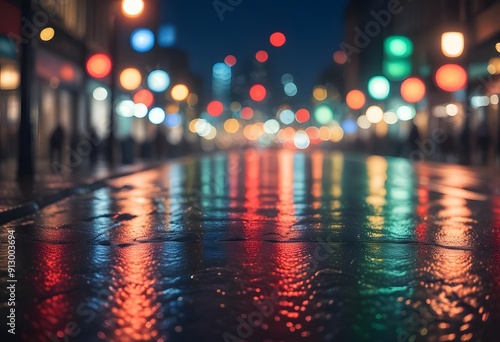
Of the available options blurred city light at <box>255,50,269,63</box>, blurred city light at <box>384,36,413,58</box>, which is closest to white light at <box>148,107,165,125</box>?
blurred city light at <box>384,36,413,58</box>

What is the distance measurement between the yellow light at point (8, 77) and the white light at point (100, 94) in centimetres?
1279

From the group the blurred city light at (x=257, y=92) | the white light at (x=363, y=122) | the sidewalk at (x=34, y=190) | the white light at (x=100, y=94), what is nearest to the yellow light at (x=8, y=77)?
the blurred city light at (x=257, y=92)

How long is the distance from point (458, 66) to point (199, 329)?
25.8 m

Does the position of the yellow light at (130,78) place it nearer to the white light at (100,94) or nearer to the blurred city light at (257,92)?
the blurred city light at (257,92)

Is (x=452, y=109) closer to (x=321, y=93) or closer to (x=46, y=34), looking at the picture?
(x=46, y=34)

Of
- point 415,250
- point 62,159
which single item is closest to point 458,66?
point 62,159

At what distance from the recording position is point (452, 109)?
46656 millimetres

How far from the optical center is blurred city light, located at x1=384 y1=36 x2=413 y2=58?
43.1m

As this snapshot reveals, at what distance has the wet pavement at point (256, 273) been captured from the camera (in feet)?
15.8

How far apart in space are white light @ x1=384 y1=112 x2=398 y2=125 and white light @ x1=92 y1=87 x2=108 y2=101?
2449 cm

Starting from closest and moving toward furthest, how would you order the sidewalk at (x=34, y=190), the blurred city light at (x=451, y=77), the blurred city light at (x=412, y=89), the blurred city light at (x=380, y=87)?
the sidewalk at (x=34, y=190) → the blurred city light at (x=451, y=77) → the blurred city light at (x=412, y=89) → the blurred city light at (x=380, y=87)

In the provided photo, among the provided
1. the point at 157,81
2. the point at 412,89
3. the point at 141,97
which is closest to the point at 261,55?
the point at 412,89

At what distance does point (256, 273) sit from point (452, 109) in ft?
138

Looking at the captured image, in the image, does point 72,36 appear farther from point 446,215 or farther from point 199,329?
point 199,329
